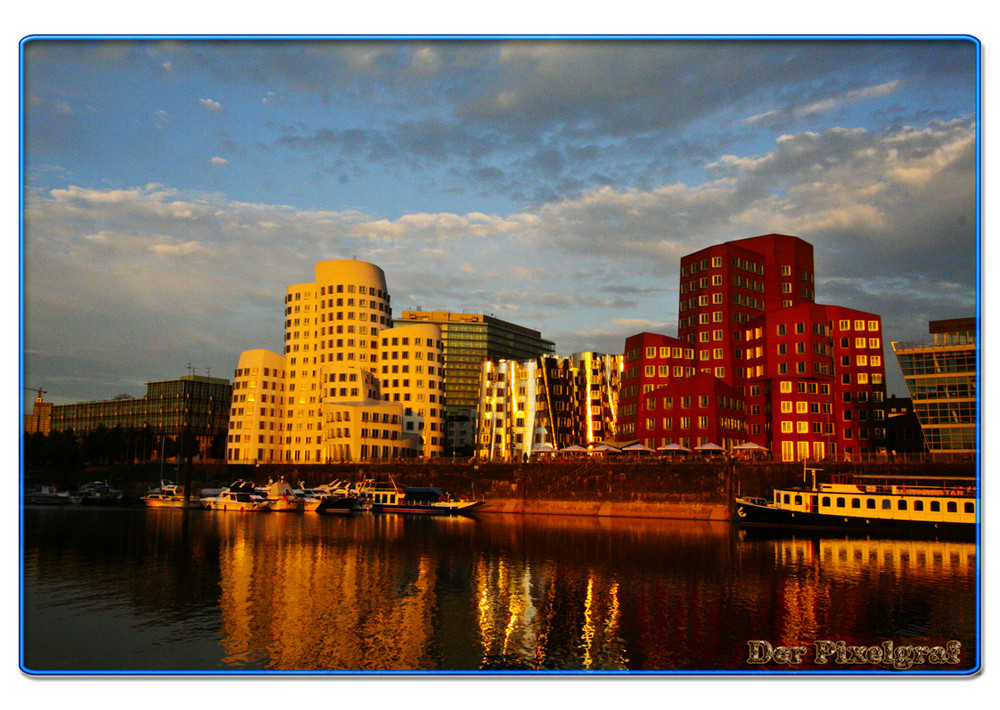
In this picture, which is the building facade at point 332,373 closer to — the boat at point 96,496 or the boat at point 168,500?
the boat at point 96,496

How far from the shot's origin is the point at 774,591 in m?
43.8

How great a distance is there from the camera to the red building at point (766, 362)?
113125 mm

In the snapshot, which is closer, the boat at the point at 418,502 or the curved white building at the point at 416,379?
the boat at the point at 418,502

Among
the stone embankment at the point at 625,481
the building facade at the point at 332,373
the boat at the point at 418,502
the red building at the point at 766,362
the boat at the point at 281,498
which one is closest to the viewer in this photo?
the stone embankment at the point at 625,481

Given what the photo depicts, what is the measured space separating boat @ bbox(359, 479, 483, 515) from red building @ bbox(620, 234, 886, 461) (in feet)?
100

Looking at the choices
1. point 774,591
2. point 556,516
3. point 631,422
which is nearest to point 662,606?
point 774,591

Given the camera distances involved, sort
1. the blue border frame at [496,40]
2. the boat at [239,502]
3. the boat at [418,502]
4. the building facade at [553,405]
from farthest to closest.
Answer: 1. the building facade at [553,405]
2. the boat at [239,502]
3. the boat at [418,502]
4. the blue border frame at [496,40]

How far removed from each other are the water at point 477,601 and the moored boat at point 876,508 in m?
Result: 5.54

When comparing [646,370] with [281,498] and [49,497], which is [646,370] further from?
[49,497]

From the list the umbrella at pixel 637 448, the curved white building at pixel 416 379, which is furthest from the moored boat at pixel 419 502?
the curved white building at pixel 416 379

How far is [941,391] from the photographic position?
291ft

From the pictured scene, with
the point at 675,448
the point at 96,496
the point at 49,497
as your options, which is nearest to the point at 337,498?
the point at 96,496

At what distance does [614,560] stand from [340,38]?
147ft
